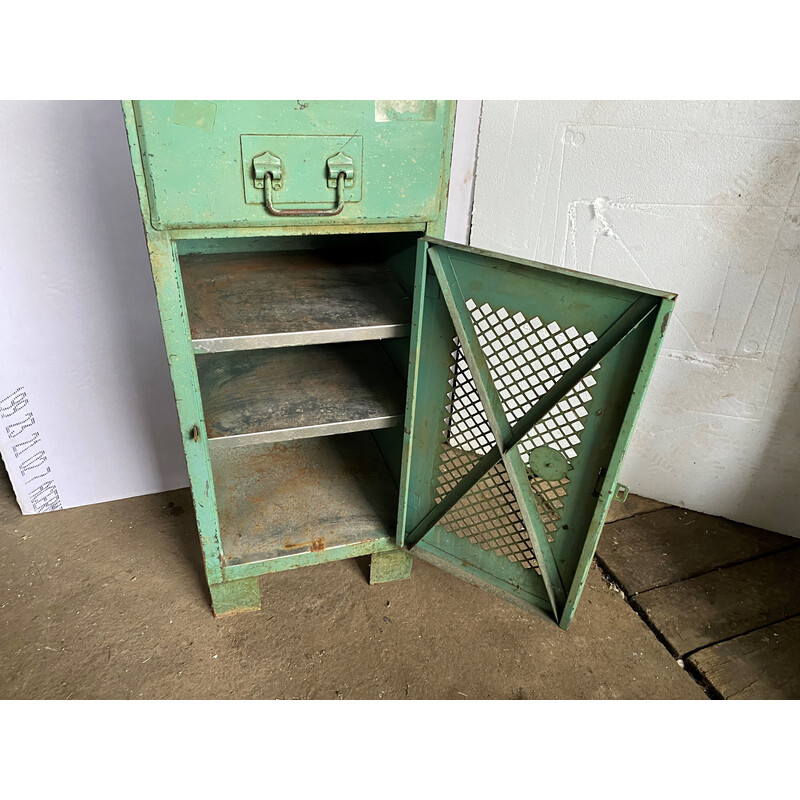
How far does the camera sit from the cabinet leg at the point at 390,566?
212 cm

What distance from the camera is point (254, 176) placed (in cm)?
135

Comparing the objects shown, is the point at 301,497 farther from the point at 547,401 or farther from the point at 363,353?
the point at 547,401

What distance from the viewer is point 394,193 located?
1475mm

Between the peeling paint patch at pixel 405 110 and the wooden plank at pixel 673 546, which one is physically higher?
the peeling paint patch at pixel 405 110

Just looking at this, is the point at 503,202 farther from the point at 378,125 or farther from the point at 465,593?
the point at 465,593

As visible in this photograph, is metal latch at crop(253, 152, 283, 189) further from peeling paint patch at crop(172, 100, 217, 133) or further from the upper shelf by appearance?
the upper shelf

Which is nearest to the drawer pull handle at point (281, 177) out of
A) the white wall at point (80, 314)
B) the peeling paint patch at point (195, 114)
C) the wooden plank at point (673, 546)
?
the peeling paint patch at point (195, 114)

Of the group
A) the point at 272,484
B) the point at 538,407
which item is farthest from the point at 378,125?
the point at 272,484

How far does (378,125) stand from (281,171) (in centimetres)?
25

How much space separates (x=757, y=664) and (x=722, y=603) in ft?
0.82

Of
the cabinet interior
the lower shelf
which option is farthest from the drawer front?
the lower shelf

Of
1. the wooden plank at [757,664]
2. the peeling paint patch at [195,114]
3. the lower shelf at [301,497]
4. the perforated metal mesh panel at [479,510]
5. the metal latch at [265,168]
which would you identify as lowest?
the wooden plank at [757,664]

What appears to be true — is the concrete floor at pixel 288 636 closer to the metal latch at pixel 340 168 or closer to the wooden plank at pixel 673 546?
the wooden plank at pixel 673 546

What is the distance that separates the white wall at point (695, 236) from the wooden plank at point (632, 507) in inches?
7.9
